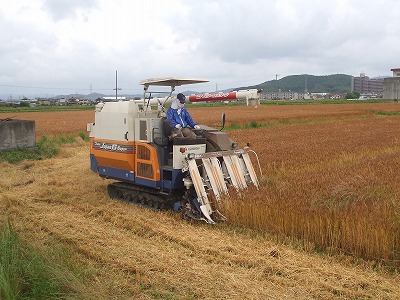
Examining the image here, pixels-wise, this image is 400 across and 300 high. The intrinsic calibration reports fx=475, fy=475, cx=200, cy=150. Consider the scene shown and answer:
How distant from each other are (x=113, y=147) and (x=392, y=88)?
324 ft

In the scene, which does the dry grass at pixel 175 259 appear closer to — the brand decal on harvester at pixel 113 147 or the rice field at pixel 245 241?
the rice field at pixel 245 241

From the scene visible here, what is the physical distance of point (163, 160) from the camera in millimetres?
9812

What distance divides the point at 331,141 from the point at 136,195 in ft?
37.6

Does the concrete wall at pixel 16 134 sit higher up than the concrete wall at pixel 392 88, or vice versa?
the concrete wall at pixel 392 88

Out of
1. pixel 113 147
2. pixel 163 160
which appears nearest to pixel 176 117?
pixel 163 160

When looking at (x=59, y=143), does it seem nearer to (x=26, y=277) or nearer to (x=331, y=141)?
(x=331, y=141)

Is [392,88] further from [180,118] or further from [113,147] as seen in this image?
[113,147]

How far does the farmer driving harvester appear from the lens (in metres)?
9.78

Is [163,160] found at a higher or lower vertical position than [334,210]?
higher

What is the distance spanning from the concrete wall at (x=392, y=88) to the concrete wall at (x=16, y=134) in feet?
302

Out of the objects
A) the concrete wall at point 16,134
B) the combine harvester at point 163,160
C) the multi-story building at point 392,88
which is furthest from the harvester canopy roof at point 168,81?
the multi-story building at point 392,88

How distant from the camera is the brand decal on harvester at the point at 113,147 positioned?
10.3 m

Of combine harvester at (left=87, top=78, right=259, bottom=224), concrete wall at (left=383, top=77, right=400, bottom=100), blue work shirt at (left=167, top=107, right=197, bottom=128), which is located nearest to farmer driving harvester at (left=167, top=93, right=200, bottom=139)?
blue work shirt at (left=167, top=107, right=197, bottom=128)

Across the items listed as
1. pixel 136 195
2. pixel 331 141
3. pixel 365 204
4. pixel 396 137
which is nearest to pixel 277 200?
pixel 365 204
